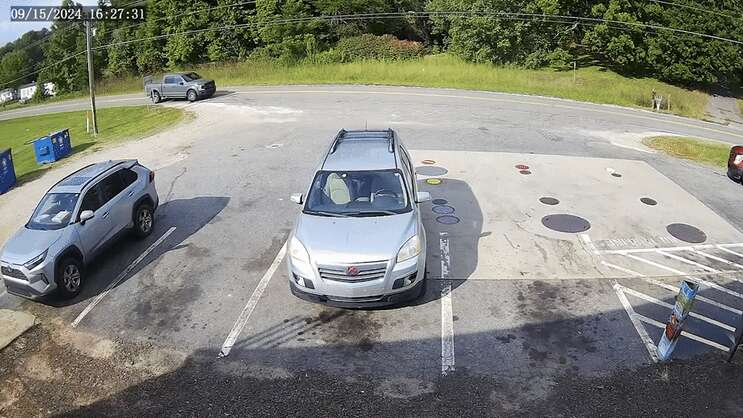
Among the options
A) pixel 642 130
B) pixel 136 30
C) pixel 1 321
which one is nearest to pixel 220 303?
pixel 1 321

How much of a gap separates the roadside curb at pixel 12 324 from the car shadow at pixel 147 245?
381 mm

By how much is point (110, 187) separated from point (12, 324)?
2.96m

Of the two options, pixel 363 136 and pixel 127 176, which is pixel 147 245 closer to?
pixel 127 176

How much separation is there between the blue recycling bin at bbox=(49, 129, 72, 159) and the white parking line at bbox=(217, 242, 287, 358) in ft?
44.5

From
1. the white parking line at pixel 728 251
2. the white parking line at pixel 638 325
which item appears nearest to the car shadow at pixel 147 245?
the white parking line at pixel 638 325

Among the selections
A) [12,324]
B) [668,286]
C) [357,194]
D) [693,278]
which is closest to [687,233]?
[693,278]

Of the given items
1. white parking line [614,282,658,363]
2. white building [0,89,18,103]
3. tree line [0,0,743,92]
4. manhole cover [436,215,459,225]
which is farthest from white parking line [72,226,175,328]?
A: white building [0,89,18,103]

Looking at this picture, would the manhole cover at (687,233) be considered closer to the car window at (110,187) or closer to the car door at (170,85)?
the car window at (110,187)

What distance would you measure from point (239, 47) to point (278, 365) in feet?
165

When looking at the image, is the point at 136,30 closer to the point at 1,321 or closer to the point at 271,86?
the point at 271,86

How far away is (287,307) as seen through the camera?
8102 mm

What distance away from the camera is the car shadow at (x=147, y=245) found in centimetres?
910

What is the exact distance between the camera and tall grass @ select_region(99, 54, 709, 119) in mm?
32250

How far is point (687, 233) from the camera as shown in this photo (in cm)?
1072
